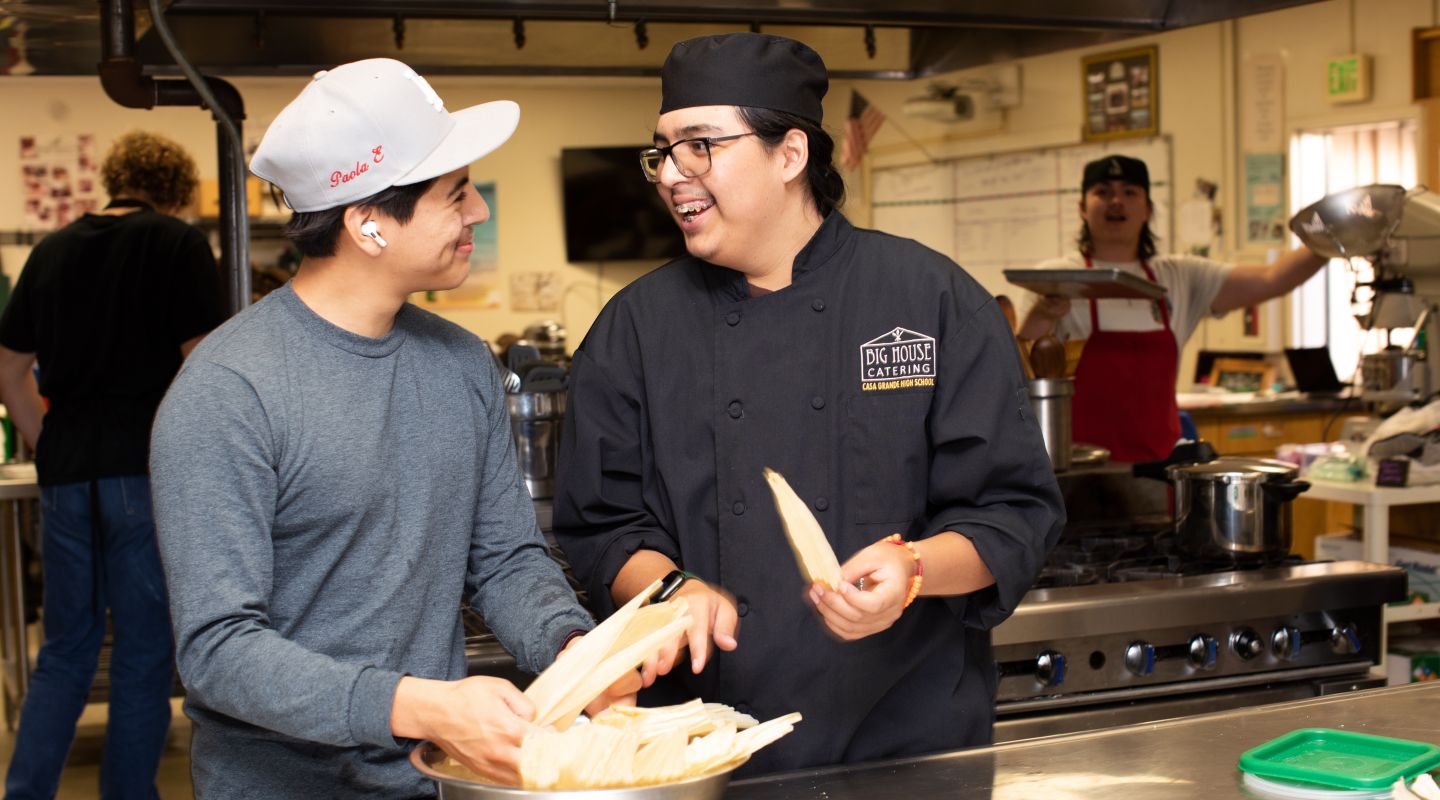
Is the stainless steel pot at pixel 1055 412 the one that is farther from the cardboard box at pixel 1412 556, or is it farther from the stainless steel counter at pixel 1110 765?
the stainless steel counter at pixel 1110 765

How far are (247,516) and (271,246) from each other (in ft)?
25.8

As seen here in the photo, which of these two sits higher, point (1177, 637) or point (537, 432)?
point (537, 432)

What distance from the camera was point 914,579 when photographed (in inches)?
64.1

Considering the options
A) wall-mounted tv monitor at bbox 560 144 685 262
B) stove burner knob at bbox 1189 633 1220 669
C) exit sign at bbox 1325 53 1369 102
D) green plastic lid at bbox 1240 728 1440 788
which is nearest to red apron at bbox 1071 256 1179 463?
stove burner knob at bbox 1189 633 1220 669

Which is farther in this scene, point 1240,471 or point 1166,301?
point 1166,301

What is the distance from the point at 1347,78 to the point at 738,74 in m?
5.19

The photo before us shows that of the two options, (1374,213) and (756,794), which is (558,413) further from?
(1374,213)

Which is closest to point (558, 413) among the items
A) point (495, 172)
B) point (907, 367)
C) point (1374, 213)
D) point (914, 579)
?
point (907, 367)

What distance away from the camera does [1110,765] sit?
1.62 m

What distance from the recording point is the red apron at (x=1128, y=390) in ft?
14.1

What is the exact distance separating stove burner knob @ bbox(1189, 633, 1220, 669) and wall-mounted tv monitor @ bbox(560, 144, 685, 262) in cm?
705

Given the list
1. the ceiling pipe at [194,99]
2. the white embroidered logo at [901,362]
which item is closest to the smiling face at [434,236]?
the white embroidered logo at [901,362]

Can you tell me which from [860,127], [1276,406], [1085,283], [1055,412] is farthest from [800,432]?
[1276,406]

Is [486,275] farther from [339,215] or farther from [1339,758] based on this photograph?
[1339,758]
